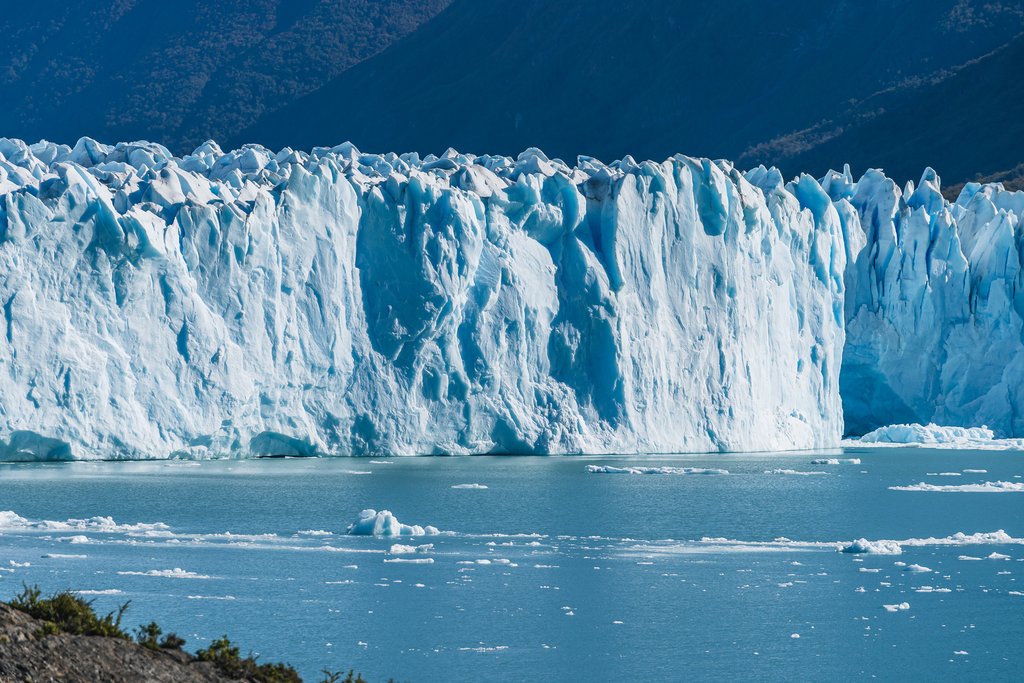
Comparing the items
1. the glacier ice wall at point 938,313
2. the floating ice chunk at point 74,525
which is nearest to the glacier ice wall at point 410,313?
the glacier ice wall at point 938,313

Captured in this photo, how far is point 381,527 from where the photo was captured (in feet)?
60.0

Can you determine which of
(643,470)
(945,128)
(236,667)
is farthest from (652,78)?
(236,667)

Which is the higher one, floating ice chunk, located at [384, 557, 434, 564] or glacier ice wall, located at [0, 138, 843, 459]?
glacier ice wall, located at [0, 138, 843, 459]

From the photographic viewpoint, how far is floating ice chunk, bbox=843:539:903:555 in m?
17.7

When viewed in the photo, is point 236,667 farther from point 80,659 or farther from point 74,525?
point 74,525

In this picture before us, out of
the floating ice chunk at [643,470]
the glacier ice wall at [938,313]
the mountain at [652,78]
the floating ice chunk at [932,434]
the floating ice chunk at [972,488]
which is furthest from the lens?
the mountain at [652,78]

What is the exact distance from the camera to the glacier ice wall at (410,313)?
958 inches


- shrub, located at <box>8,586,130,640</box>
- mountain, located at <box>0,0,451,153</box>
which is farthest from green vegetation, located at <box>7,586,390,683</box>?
mountain, located at <box>0,0,451,153</box>

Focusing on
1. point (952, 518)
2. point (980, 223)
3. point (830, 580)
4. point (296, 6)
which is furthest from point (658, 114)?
point (830, 580)

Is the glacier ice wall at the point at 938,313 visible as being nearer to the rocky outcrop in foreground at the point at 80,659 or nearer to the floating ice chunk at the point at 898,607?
the floating ice chunk at the point at 898,607

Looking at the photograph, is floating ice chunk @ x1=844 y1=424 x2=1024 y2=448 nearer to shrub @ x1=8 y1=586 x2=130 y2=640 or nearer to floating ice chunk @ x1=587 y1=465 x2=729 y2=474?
floating ice chunk @ x1=587 y1=465 x2=729 y2=474

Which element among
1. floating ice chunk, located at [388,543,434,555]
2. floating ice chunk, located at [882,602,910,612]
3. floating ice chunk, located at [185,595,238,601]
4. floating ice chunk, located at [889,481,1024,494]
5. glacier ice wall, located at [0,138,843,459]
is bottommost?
floating ice chunk, located at [882,602,910,612]

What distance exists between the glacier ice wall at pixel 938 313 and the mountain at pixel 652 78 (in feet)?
127

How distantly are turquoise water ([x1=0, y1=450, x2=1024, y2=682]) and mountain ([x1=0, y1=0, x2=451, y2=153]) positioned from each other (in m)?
71.4
